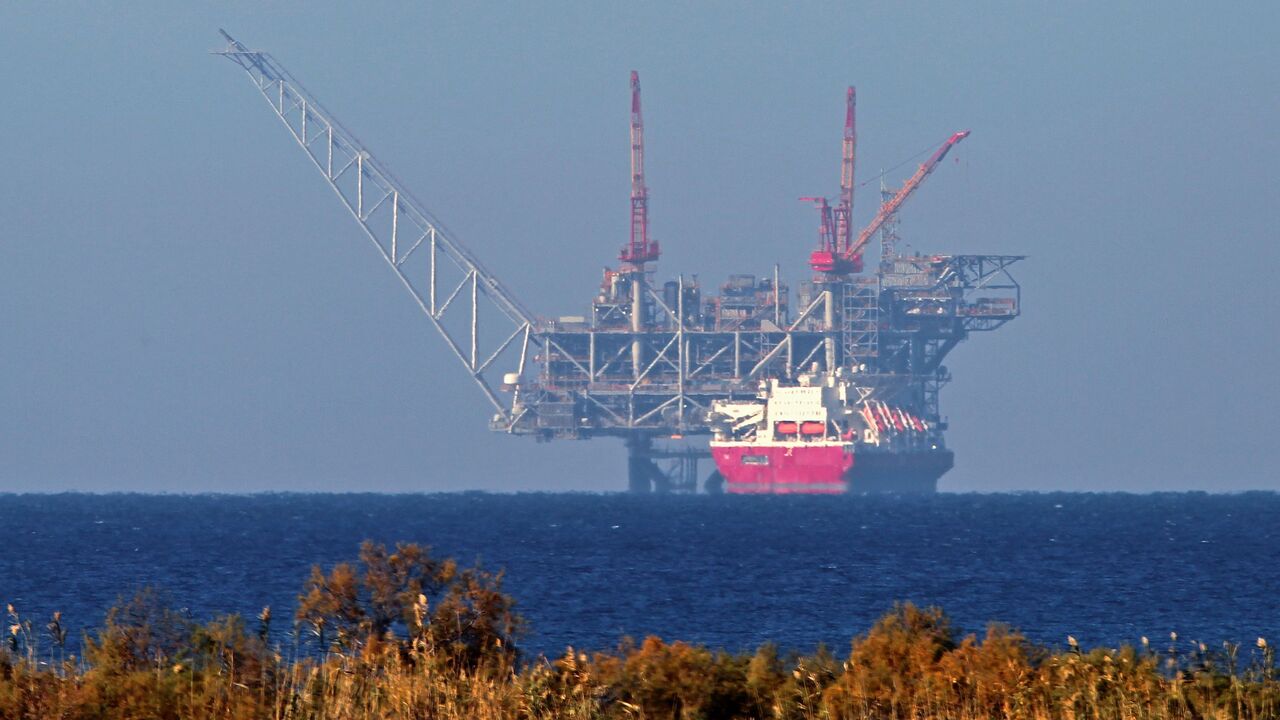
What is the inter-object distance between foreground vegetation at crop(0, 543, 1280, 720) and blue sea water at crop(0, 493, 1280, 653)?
1317cm

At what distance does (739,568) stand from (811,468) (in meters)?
87.2

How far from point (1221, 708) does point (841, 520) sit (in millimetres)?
85290

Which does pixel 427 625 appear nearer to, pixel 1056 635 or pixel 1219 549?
pixel 1056 635

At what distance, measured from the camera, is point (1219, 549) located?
7275 centimetres

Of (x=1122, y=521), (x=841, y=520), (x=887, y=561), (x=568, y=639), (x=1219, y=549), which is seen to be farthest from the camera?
(x=1122, y=521)

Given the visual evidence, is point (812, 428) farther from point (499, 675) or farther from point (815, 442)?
point (499, 675)

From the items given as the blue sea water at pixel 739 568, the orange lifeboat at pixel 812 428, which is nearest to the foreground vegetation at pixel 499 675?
the blue sea water at pixel 739 568

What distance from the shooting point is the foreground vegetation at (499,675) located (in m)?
13.7

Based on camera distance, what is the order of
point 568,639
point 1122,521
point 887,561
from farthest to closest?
point 1122,521 < point 887,561 < point 568,639

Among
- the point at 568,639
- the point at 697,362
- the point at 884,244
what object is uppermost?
the point at 884,244

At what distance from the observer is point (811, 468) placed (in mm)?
143875

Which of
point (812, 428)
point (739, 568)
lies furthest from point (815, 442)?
point (739, 568)

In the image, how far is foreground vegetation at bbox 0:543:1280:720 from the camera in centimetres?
1367

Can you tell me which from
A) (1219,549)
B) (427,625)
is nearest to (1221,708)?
(427,625)
